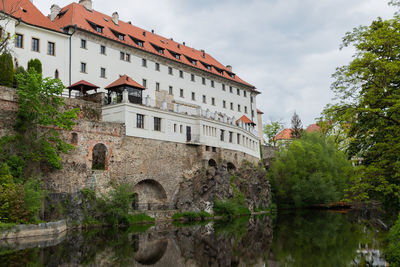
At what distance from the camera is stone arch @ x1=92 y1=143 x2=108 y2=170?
33.1 meters

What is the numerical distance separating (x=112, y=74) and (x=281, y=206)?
26.2m

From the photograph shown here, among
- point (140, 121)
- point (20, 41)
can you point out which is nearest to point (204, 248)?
point (140, 121)

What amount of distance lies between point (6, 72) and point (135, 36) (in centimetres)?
2167

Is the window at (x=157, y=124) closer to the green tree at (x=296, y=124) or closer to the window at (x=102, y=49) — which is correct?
the window at (x=102, y=49)

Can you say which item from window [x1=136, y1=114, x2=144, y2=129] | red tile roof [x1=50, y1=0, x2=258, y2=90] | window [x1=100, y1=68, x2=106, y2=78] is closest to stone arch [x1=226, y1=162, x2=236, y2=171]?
window [x1=136, y1=114, x2=144, y2=129]

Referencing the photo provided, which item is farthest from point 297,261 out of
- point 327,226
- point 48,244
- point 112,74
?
point 112,74

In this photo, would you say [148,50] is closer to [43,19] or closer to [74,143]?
[43,19]

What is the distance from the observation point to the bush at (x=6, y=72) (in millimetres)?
29366

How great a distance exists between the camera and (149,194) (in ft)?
121

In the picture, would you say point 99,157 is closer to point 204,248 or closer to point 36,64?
point 36,64

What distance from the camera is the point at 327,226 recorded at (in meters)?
29.9

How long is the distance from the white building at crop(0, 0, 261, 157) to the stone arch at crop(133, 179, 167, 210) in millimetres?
4268

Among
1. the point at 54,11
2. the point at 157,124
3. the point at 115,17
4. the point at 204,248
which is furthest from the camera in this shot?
the point at 115,17

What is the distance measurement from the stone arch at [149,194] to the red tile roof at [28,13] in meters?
16.8
